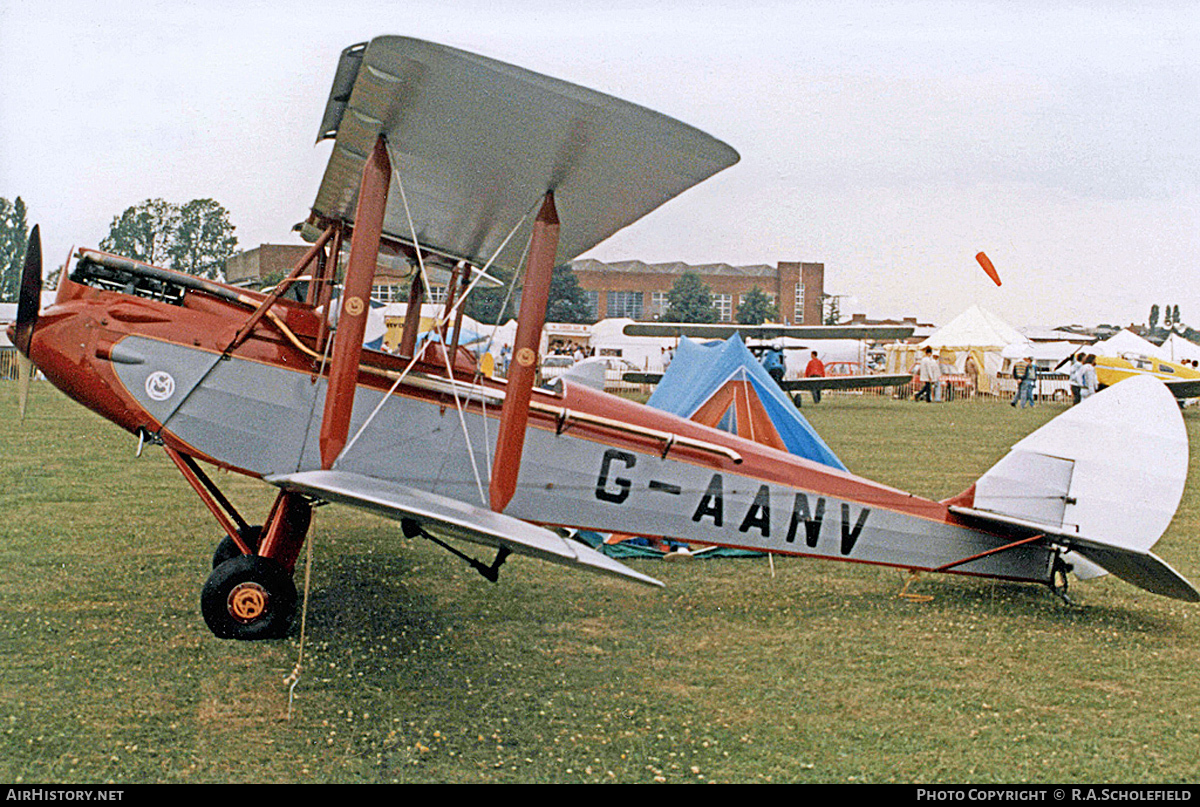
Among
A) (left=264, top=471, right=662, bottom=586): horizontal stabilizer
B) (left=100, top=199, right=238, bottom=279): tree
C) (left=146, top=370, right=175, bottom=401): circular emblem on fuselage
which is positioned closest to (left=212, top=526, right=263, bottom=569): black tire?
(left=146, top=370, right=175, bottom=401): circular emblem on fuselage

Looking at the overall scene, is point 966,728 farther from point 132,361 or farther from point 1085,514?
point 132,361

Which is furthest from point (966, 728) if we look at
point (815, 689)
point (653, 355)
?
point (653, 355)

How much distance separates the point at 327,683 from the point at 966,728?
2644 mm

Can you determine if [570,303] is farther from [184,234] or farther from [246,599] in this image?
[246,599]

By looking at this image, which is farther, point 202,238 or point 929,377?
point 202,238

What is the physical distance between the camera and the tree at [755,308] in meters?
58.2

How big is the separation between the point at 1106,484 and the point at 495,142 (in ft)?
12.2

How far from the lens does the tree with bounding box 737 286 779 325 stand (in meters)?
58.2

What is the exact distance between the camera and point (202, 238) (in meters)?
32.8

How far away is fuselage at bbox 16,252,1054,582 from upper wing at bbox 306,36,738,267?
914mm

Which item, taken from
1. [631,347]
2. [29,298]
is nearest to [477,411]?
[29,298]

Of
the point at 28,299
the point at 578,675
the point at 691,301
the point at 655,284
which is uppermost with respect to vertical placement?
the point at 655,284

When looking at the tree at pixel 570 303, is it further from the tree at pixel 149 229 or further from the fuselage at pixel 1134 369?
the fuselage at pixel 1134 369

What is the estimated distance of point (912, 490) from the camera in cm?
1060
